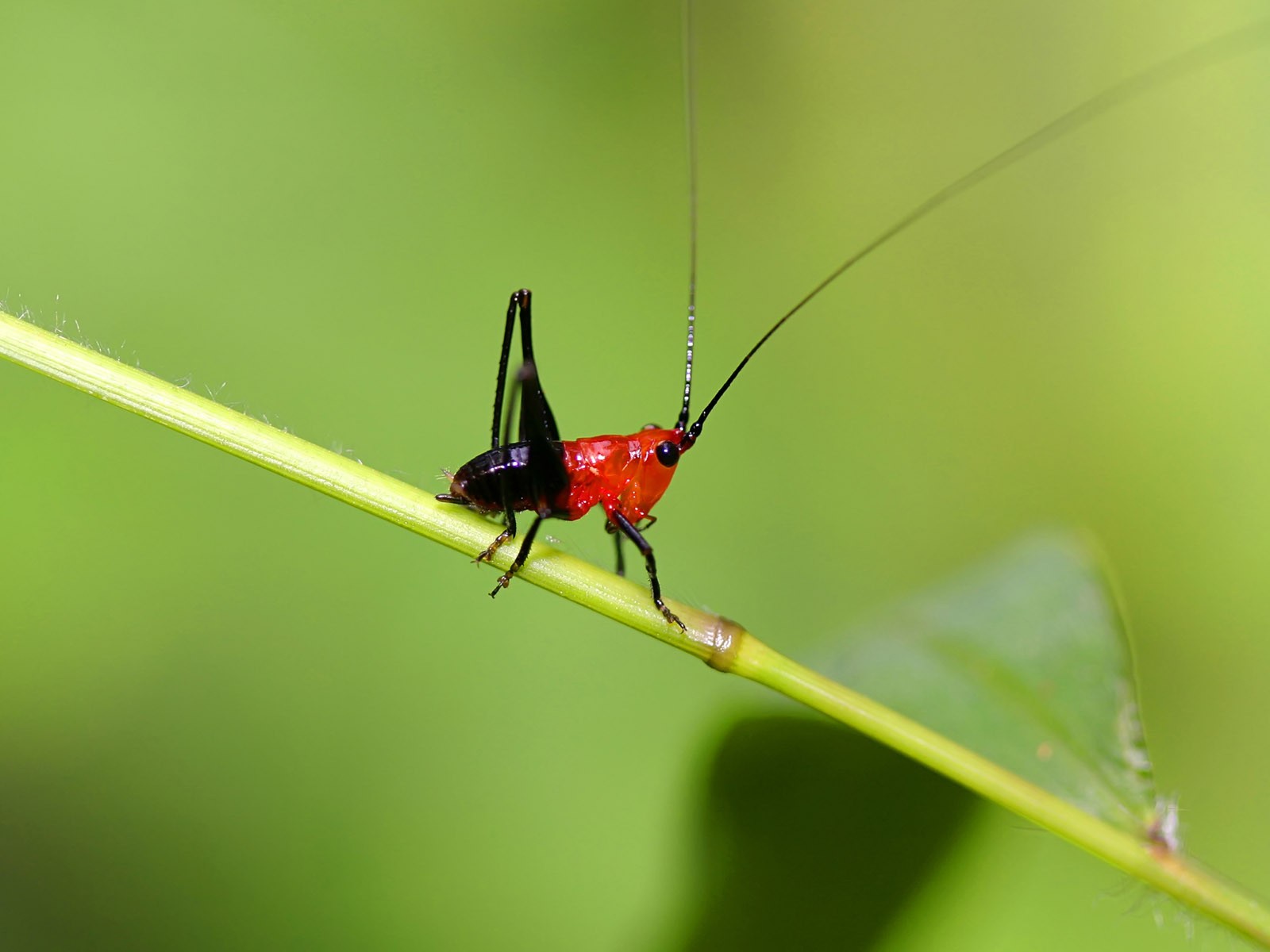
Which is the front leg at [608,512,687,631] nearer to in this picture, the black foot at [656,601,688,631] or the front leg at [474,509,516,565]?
the black foot at [656,601,688,631]

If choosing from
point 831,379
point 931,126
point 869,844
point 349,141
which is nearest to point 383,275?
point 349,141

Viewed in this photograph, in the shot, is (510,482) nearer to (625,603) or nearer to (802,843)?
(625,603)

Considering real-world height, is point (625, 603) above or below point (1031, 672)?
below

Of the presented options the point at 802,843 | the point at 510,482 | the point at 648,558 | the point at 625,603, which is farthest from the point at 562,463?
the point at 802,843

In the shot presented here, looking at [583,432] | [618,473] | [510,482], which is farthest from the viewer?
[583,432]

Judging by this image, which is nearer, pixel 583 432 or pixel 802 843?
pixel 802 843

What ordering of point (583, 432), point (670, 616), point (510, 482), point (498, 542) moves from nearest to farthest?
1. point (670, 616)
2. point (498, 542)
3. point (510, 482)
4. point (583, 432)

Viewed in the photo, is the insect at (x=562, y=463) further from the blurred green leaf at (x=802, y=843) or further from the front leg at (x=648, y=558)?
the blurred green leaf at (x=802, y=843)

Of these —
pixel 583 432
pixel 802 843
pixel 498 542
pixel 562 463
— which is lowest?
pixel 802 843
